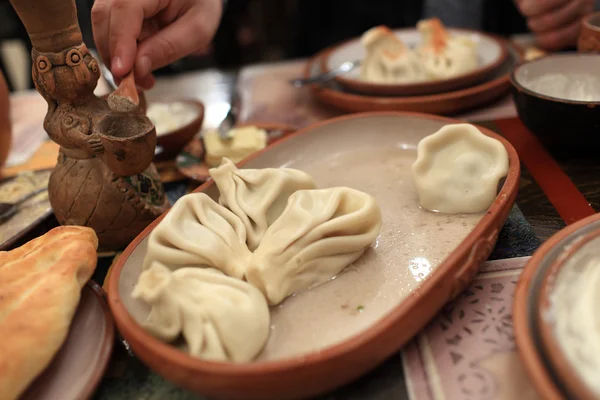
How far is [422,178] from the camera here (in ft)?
3.77

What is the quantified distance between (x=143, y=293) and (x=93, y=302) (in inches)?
9.4

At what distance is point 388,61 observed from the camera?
1.94 meters

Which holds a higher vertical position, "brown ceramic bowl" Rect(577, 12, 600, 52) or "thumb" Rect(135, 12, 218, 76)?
"thumb" Rect(135, 12, 218, 76)

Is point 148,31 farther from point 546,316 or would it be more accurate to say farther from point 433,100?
point 546,316

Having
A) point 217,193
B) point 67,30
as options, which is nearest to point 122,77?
point 67,30

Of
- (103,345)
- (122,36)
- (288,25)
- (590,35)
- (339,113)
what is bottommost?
(288,25)

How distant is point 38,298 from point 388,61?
5.04 feet

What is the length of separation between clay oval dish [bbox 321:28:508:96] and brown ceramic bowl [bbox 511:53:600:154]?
0.30 meters

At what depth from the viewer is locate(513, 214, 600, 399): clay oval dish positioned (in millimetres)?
653

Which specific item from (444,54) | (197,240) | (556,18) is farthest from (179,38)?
(556,18)

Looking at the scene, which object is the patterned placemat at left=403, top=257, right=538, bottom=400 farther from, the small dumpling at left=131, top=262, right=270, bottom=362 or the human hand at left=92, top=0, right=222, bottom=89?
the human hand at left=92, top=0, right=222, bottom=89

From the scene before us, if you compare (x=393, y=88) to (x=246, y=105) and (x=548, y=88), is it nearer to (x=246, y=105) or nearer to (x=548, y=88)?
(x=548, y=88)

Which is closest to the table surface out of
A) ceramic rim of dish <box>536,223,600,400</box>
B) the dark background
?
ceramic rim of dish <box>536,223,600,400</box>

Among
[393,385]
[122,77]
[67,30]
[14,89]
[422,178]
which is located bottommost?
[14,89]
